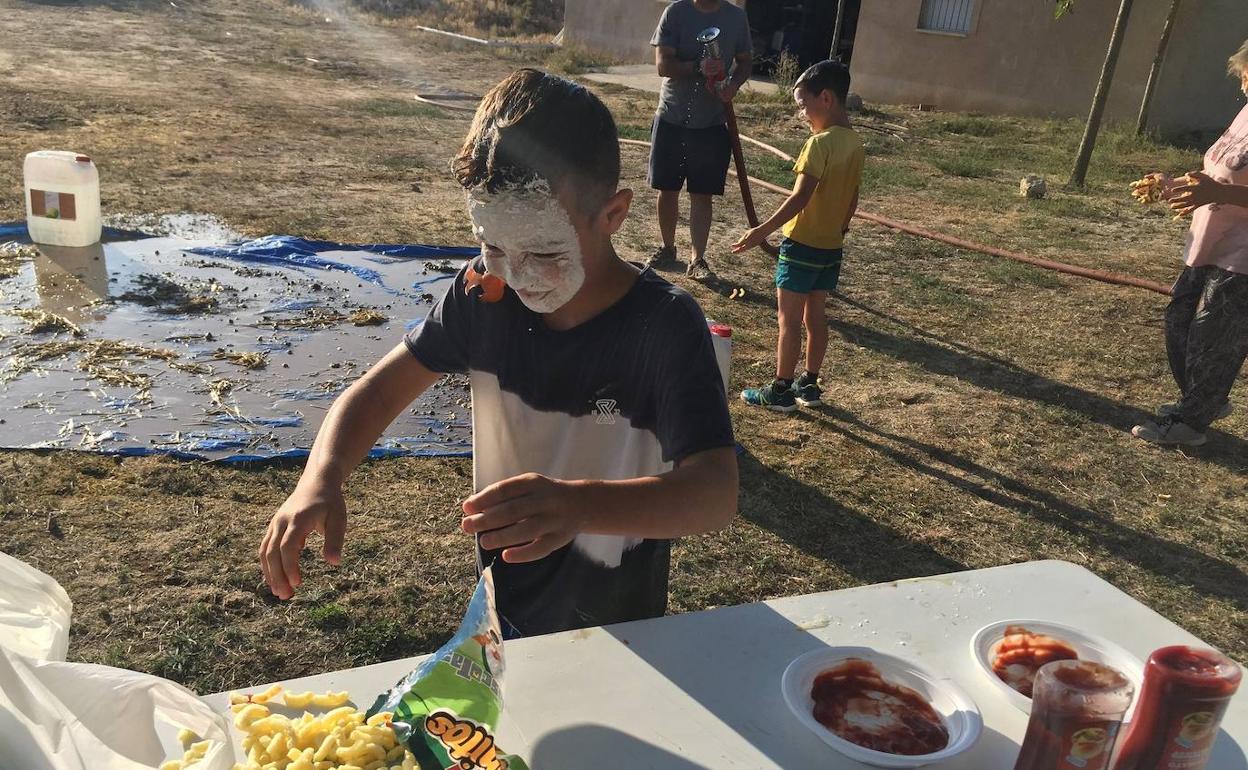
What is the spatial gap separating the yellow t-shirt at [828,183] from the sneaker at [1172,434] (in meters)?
1.69

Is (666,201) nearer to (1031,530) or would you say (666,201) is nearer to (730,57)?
(730,57)

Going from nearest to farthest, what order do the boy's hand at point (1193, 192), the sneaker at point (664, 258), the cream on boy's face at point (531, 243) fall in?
the cream on boy's face at point (531, 243) → the boy's hand at point (1193, 192) → the sneaker at point (664, 258)

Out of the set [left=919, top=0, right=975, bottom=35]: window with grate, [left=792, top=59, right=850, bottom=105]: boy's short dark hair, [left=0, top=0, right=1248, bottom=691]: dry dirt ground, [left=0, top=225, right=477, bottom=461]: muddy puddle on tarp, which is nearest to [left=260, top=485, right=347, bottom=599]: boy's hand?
[left=0, top=0, right=1248, bottom=691]: dry dirt ground

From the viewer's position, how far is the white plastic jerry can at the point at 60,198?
6043mm

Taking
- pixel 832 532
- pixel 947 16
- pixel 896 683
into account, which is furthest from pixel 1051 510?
pixel 947 16

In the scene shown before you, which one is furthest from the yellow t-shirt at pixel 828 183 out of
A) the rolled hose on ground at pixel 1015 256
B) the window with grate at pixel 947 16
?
the window with grate at pixel 947 16

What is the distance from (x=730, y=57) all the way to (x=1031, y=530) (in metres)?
3.78

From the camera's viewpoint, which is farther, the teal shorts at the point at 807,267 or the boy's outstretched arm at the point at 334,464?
the teal shorts at the point at 807,267

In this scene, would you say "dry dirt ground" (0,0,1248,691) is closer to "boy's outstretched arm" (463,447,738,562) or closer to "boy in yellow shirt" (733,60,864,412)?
"boy in yellow shirt" (733,60,864,412)

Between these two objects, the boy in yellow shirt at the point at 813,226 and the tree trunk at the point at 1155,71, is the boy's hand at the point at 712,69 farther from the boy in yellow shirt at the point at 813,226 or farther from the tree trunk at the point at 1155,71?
the tree trunk at the point at 1155,71

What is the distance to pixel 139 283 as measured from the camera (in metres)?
5.67

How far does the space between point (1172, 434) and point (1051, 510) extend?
1053 millimetres

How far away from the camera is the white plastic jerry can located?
19.8 ft

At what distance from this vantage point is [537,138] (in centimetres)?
170
